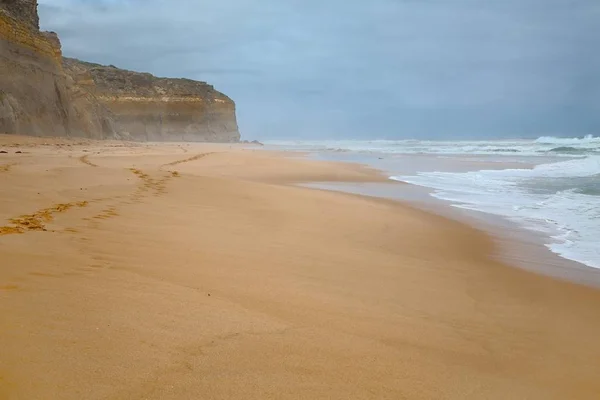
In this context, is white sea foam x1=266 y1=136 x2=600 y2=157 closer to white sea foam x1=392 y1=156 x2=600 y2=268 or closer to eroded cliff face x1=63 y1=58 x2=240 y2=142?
eroded cliff face x1=63 y1=58 x2=240 y2=142

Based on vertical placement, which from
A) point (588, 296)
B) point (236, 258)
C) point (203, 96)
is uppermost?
point (203, 96)

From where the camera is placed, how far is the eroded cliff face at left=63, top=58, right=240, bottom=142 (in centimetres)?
5373

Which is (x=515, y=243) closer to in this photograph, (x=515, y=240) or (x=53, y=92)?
(x=515, y=240)

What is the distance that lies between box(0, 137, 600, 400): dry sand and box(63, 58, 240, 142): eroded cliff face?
49741mm

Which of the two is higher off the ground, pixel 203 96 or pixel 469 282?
pixel 203 96

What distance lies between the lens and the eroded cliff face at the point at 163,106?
53728 mm

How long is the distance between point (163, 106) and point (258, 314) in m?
58.5

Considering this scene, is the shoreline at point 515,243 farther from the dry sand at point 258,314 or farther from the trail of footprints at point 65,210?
the trail of footprints at point 65,210

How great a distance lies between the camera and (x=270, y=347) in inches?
85.7

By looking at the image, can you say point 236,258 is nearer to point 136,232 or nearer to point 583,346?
point 136,232

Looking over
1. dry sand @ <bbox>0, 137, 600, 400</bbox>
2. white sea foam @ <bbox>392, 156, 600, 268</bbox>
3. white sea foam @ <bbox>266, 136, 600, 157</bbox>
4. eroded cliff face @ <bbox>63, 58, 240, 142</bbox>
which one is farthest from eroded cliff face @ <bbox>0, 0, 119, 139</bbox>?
eroded cliff face @ <bbox>63, 58, 240, 142</bbox>

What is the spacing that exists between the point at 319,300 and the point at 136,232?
6.36 feet

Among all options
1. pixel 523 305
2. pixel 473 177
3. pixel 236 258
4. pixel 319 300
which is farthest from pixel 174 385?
pixel 473 177

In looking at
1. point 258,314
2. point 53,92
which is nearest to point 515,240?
point 258,314
